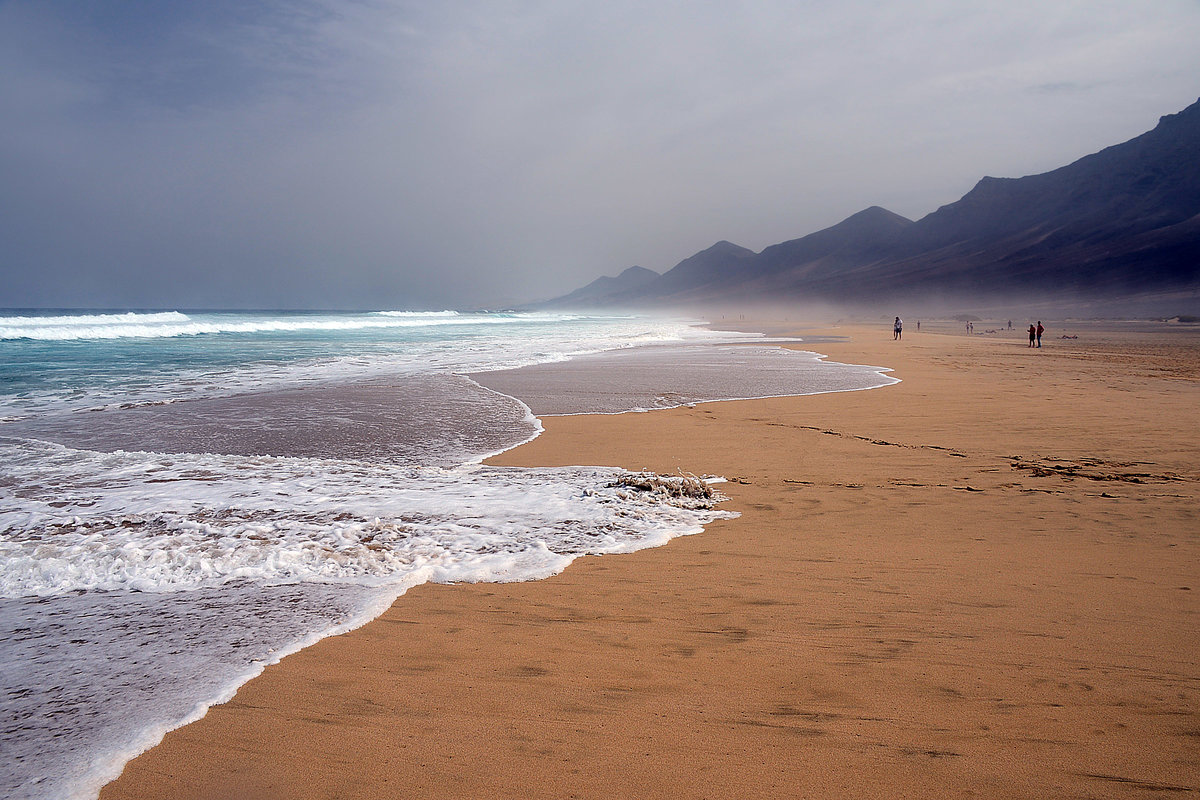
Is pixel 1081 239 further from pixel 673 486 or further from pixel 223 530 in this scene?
pixel 223 530

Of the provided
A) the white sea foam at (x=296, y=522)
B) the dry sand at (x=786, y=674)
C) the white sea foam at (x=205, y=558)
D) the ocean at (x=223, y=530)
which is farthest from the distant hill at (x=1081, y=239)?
the white sea foam at (x=205, y=558)

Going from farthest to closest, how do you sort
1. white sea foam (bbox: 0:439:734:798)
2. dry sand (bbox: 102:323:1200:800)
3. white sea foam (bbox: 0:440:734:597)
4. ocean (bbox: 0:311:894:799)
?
white sea foam (bbox: 0:440:734:597)
ocean (bbox: 0:311:894:799)
white sea foam (bbox: 0:439:734:798)
dry sand (bbox: 102:323:1200:800)

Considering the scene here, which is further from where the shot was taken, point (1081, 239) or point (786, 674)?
point (1081, 239)

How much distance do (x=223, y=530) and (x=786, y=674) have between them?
14.0 ft

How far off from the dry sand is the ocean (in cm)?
30

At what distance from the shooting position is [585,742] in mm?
2445

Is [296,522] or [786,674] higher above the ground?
[296,522]

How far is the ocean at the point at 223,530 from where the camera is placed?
2.82m

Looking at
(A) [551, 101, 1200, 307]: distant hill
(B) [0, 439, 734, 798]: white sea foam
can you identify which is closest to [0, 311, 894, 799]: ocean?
(B) [0, 439, 734, 798]: white sea foam

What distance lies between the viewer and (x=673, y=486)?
6020 millimetres

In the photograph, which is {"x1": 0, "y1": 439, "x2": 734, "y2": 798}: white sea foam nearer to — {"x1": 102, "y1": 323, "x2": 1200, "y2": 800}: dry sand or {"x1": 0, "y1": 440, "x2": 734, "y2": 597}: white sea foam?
{"x1": 0, "y1": 440, "x2": 734, "y2": 597}: white sea foam

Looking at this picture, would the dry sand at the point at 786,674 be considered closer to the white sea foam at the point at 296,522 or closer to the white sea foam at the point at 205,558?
the white sea foam at the point at 205,558

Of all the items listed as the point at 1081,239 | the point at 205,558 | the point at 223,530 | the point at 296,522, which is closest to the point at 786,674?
the point at 205,558

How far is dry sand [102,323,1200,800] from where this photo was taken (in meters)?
2.27
